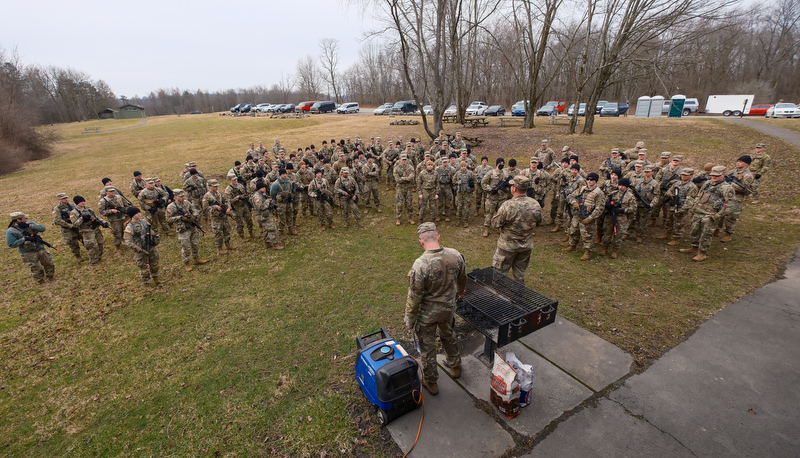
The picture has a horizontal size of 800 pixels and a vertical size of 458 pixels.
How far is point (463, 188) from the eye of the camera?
35.1 feet

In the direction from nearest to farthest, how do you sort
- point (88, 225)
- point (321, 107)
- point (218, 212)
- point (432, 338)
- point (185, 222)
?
point (432, 338) < point (185, 222) < point (218, 212) < point (88, 225) < point (321, 107)

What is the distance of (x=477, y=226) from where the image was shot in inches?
444

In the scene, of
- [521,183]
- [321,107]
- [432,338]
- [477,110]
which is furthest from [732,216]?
[321,107]

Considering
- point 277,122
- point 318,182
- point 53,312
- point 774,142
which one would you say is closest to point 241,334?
point 53,312

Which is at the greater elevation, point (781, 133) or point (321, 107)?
point (321, 107)

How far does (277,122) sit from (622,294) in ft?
144

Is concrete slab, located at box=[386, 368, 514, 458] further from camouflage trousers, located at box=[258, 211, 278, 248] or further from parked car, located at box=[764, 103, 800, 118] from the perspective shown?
parked car, located at box=[764, 103, 800, 118]

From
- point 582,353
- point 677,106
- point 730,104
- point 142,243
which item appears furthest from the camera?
point 730,104

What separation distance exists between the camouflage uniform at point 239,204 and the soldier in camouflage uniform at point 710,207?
488 inches

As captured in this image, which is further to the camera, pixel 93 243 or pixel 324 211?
pixel 324 211

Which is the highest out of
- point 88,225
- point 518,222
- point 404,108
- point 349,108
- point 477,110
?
point 349,108

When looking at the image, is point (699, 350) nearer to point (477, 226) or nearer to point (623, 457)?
point (623, 457)

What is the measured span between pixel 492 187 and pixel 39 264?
494 inches

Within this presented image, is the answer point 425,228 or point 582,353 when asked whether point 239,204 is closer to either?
point 425,228
